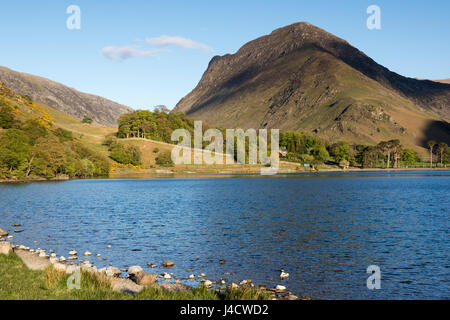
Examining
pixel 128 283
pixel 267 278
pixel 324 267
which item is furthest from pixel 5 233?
pixel 324 267

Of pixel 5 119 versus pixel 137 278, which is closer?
pixel 137 278

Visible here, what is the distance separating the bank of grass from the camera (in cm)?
1850

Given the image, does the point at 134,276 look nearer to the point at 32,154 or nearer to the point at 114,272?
the point at 114,272

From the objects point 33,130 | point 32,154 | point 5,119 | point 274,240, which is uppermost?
point 5,119

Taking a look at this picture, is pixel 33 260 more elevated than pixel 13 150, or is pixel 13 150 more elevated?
pixel 13 150

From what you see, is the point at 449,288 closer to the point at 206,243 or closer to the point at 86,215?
the point at 206,243

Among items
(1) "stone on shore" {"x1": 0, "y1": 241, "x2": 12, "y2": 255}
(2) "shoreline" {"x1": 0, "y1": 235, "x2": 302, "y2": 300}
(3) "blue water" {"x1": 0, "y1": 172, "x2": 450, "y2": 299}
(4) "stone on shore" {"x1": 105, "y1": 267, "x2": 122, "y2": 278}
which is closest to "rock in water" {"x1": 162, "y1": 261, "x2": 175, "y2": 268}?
(2) "shoreline" {"x1": 0, "y1": 235, "x2": 302, "y2": 300}

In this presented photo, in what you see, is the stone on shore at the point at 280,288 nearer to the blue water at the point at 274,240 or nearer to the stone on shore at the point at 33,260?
the blue water at the point at 274,240

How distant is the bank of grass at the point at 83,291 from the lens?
18.5 meters

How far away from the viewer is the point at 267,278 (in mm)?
28000

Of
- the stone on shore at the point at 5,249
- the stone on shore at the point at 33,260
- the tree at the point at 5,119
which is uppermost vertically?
the tree at the point at 5,119

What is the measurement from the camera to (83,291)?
19.4 m

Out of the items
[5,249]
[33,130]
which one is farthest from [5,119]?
[5,249]

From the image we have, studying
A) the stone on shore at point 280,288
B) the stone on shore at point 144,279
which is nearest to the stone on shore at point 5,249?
the stone on shore at point 144,279
